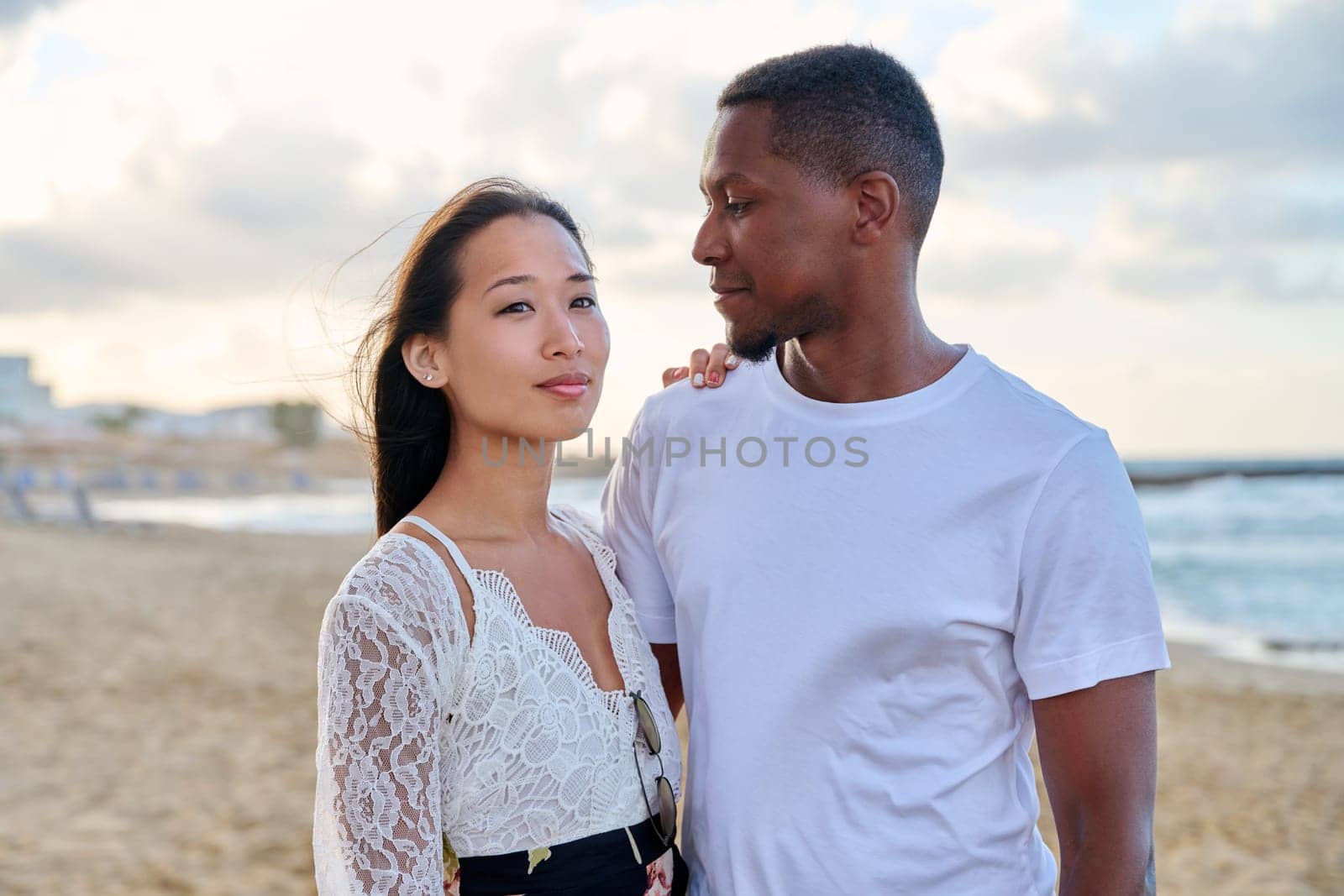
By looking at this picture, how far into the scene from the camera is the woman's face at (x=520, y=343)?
1997 millimetres

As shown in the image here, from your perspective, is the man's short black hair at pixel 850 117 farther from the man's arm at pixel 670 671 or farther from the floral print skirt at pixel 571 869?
the floral print skirt at pixel 571 869

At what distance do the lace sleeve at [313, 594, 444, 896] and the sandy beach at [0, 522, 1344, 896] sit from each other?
3443 millimetres

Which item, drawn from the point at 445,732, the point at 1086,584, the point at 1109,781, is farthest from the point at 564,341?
the point at 1109,781

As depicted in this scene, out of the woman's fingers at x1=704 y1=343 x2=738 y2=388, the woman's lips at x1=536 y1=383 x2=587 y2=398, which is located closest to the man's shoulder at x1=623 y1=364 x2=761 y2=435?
the woman's fingers at x1=704 y1=343 x2=738 y2=388

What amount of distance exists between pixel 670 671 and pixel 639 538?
28 centimetres

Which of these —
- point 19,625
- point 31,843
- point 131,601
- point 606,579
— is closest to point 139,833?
point 31,843

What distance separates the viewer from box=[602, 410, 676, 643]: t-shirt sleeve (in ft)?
7.33

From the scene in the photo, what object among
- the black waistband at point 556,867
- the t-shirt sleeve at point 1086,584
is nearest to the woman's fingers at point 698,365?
the t-shirt sleeve at point 1086,584

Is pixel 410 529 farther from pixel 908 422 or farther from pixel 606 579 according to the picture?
pixel 908 422

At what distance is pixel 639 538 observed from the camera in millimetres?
2275

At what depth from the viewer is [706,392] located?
2221mm

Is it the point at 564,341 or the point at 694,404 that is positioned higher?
the point at 564,341

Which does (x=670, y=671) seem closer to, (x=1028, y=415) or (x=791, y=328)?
(x=791, y=328)

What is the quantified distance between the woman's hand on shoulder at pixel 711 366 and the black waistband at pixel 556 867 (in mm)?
842
